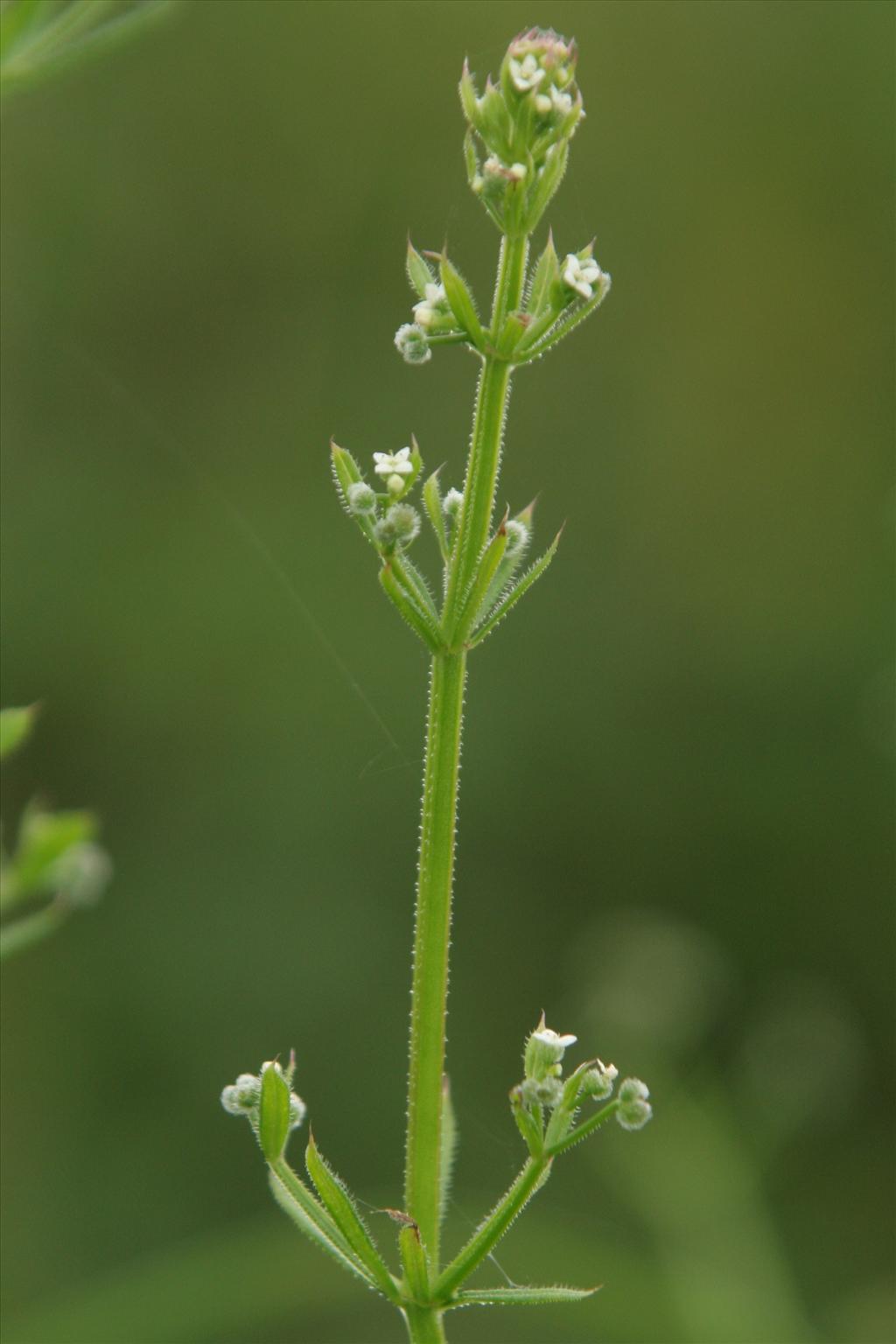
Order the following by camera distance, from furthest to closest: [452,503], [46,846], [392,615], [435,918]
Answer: [392,615] → [452,503] → [435,918] → [46,846]

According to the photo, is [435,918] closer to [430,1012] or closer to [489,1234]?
[430,1012]

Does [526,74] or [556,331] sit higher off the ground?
[526,74]

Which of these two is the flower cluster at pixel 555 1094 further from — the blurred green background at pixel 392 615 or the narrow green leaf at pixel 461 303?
the blurred green background at pixel 392 615

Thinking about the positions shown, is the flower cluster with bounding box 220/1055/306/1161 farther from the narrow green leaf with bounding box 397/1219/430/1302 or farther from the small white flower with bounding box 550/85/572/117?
the small white flower with bounding box 550/85/572/117

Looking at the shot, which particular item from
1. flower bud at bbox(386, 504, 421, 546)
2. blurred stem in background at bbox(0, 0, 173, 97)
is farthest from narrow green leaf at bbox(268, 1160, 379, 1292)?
blurred stem in background at bbox(0, 0, 173, 97)

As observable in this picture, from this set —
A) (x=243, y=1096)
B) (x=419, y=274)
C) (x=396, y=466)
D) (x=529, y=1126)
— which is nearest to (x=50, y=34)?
(x=419, y=274)

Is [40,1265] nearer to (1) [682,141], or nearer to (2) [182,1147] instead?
(2) [182,1147]
